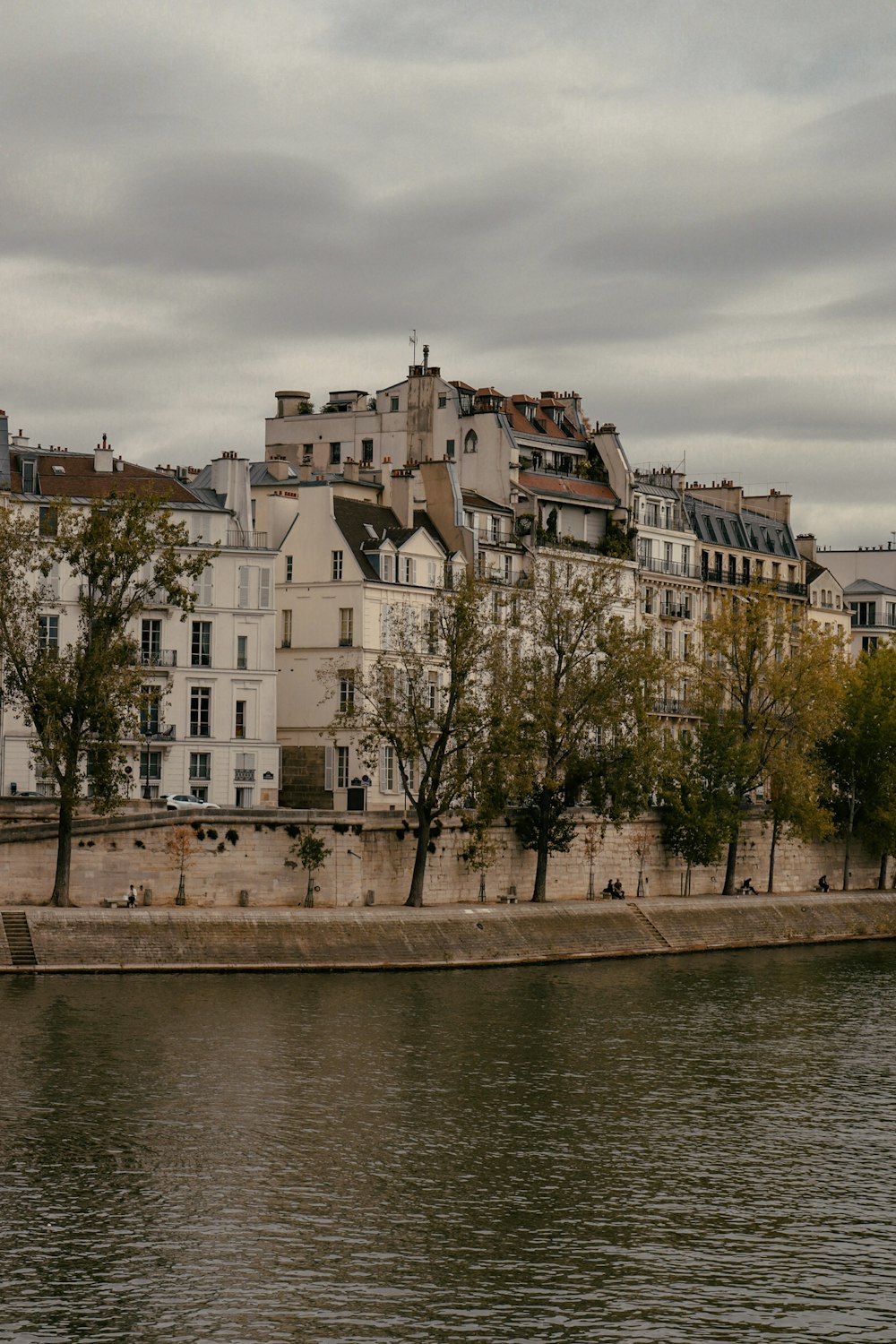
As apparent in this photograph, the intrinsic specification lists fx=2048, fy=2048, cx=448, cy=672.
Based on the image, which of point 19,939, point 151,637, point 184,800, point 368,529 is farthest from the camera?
point 368,529

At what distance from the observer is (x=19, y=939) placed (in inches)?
3088

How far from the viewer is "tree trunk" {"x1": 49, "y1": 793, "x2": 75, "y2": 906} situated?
8400 centimetres

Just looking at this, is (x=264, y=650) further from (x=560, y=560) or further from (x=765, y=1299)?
(x=765, y=1299)

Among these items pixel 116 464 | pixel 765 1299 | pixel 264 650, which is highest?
pixel 116 464

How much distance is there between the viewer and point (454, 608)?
95188 millimetres

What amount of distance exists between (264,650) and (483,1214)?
66.8 meters

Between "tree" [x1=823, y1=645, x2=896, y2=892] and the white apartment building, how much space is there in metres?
36.0

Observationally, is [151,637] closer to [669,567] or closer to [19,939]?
[19,939]

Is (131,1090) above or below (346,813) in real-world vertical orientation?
below

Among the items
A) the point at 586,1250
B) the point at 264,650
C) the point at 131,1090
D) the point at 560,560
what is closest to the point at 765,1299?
the point at 586,1250

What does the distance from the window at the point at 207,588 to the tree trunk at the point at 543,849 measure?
21.1 meters

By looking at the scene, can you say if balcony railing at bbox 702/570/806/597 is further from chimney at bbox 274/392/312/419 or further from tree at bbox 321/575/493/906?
tree at bbox 321/575/493/906

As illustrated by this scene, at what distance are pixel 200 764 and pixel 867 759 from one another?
42552 mm

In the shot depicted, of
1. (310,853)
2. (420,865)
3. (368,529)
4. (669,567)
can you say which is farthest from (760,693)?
(310,853)
